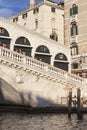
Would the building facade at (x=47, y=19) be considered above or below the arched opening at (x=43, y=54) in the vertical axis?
above

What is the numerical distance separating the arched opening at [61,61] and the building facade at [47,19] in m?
6.86

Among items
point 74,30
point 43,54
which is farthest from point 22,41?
point 74,30

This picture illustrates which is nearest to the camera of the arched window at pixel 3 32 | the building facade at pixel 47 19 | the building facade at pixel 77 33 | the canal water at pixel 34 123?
the canal water at pixel 34 123

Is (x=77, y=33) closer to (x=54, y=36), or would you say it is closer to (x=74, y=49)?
(x=74, y=49)

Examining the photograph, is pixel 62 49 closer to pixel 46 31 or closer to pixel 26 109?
pixel 46 31

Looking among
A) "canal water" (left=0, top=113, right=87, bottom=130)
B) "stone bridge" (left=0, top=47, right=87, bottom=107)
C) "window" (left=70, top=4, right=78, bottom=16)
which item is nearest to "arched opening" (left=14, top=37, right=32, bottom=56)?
"stone bridge" (left=0, top=47, right=87, bottom=107)

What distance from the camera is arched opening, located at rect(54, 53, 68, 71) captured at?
46062 mm

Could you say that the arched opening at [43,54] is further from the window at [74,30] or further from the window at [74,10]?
the window at [74,10]

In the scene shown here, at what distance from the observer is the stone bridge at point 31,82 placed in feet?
117

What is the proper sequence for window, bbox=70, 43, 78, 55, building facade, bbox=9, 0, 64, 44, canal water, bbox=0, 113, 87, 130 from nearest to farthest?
canal water, bbox=0, 113, 87, 130, window, bbox=70, 43, 78, 55, building facade, bbox=9, 0, 64, 44

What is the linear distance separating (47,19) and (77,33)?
16.5ft

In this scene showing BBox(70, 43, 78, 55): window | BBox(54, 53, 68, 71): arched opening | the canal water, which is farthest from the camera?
BBox(70, 43, 78, 55): window

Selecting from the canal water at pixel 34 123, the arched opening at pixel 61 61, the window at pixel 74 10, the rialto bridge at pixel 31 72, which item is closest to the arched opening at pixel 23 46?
the rialto bridge at pixel 31 72

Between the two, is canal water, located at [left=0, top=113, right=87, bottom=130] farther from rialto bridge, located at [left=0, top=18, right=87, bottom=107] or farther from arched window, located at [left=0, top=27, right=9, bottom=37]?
arched window, located at [left=0, top=27, right=9, bottom=37]
